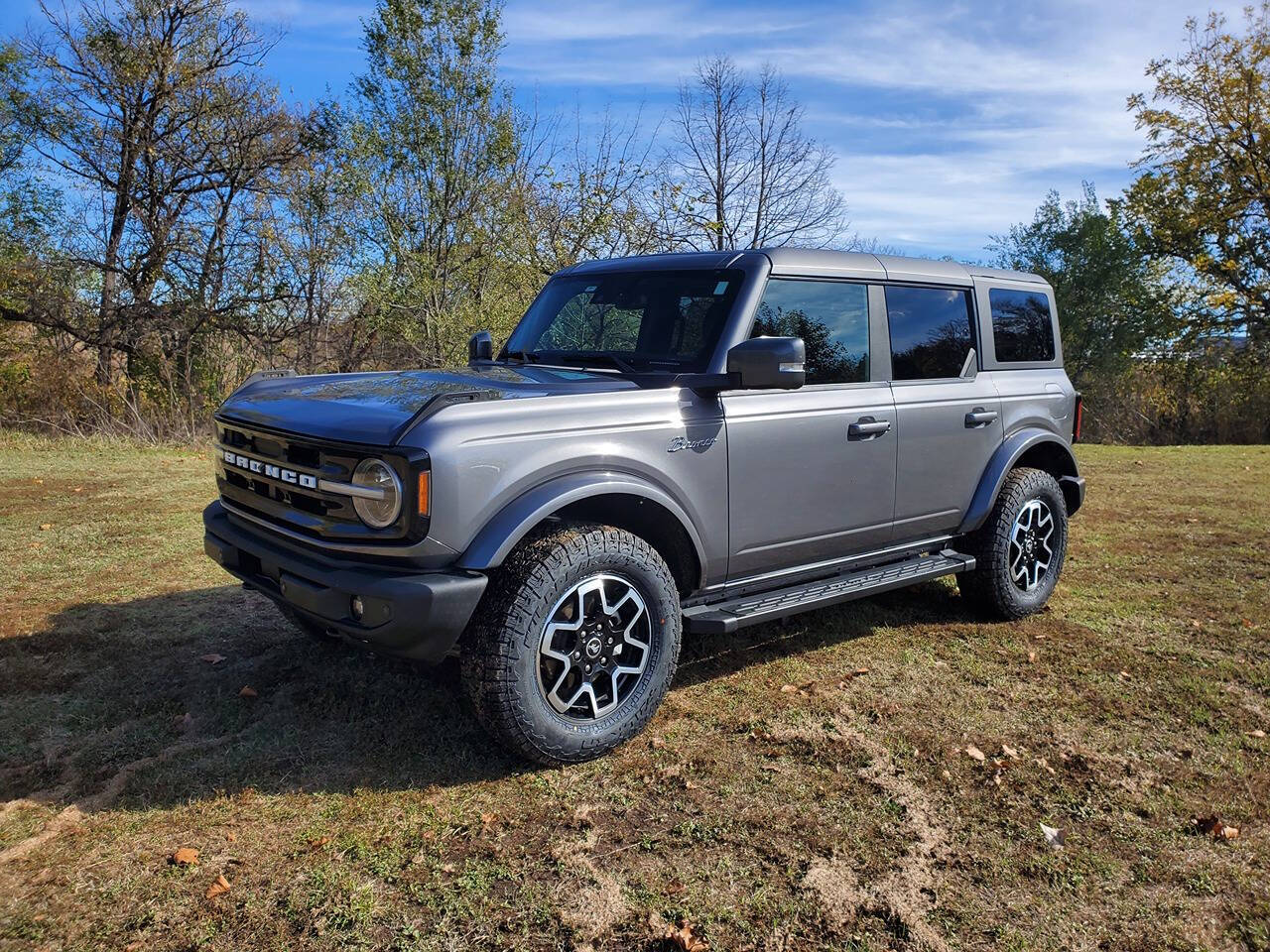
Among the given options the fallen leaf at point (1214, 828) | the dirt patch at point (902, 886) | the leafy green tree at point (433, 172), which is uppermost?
the leafy green tree at point (433, 172)

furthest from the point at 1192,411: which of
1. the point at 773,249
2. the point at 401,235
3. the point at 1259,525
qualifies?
the point at 773,249

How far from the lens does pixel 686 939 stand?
92.0 inches

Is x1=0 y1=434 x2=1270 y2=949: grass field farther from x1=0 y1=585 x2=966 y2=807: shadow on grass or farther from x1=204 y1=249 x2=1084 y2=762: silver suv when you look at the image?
x1=204 y1=249 x2=1084 y2=762: silver suv

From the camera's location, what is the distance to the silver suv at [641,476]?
3041mm

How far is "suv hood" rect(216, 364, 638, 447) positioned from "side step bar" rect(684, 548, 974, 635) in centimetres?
106

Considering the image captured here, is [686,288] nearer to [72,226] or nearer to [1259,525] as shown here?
[1259,525]

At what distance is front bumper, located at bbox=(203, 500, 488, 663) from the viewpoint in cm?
289

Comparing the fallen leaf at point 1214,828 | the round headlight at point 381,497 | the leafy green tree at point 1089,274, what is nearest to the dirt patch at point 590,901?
the round headlight at point 381,497

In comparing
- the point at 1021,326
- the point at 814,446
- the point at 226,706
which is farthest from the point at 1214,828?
the point at 226,706

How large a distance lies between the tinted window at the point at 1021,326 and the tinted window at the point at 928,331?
0.29 m

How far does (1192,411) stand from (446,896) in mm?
30732

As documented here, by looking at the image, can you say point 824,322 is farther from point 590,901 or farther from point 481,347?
point 590,901

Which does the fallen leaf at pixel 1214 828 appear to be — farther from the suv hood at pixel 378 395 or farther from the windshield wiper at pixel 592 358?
the windshield wiper at pixel 592 358

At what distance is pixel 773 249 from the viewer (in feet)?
13.6
